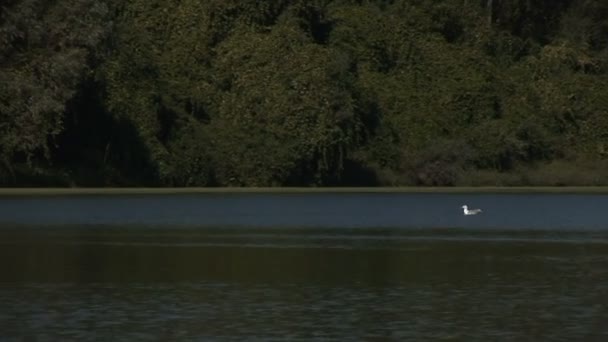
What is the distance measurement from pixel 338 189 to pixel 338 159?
1761 millimetres

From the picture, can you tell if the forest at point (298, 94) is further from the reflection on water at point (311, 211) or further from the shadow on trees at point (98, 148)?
the reflection on water at point (311, 211)

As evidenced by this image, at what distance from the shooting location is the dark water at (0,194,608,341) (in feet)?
Result: 73.6

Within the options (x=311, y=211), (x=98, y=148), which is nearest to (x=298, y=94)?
(x=98, y=148)

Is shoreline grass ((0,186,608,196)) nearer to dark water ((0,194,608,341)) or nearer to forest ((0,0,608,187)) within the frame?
forest ((0,0,608,187))

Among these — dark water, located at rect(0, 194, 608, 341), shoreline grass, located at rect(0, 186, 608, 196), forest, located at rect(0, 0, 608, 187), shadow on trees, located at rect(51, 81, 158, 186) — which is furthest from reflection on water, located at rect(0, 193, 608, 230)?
forest, located at rect(0, 0, 608, 187)

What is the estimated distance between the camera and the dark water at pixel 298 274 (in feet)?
73.6

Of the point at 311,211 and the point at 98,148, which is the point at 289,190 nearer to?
the point at 98,148

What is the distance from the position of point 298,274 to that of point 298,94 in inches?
1616

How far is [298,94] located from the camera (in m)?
70.8

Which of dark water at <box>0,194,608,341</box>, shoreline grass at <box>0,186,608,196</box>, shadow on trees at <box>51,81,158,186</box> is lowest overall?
shoreline grass at <box>0,186,608,196</box>

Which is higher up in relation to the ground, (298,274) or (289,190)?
(298,274)

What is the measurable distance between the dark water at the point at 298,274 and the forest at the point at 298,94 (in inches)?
412

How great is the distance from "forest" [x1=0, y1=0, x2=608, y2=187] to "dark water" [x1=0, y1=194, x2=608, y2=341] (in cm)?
1047

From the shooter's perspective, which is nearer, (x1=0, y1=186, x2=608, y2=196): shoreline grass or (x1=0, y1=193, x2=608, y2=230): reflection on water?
(x1=0, y1=193, x2=608, y2=230): reflection on water
